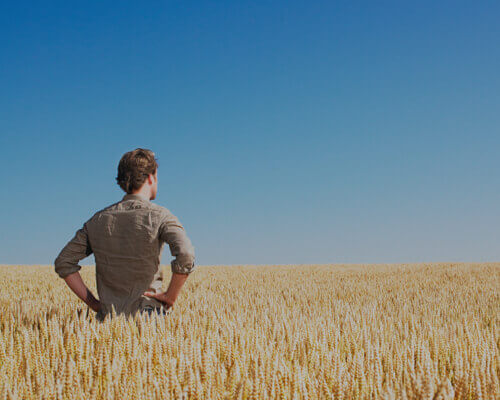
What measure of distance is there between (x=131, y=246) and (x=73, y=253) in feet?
1.71

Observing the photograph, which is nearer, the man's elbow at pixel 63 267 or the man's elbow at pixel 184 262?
the man's elbow at pixel 184 262

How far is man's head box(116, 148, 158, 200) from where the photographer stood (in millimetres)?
3697

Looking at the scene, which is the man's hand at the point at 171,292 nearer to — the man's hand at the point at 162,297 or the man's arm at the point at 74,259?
the man's hand at the point at 162,297

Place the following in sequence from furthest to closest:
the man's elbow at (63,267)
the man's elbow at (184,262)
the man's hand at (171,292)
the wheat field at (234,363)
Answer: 1. the man's elbow at (63,267)
2. the man's hand at (171,292)
3. the man's elbow at (184,262)
4. the wheat field at (234,363)

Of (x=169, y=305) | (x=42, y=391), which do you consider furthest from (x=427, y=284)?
(x=42, y=391)

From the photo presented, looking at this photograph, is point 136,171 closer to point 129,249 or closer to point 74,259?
point 129,249

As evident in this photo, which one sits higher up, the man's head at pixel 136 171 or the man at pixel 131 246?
the man's head at pixel 136 171

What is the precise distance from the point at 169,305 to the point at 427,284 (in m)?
7.15

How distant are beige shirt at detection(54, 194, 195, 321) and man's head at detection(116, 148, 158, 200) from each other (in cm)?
8

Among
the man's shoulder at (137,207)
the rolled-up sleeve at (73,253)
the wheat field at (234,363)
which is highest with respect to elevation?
the man's shoulder at (137,207)

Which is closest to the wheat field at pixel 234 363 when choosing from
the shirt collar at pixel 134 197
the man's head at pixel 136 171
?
the shirt collar at pixel 134 197

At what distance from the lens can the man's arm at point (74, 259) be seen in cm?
369

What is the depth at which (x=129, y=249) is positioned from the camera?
3.63 metres

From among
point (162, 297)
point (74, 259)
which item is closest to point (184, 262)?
point (162, 297)
